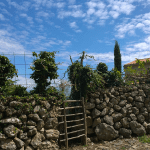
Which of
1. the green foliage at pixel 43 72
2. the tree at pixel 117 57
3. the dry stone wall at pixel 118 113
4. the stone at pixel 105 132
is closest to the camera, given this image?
the green foliage at pixel 43 72

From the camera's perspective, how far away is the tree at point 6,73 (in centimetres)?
433

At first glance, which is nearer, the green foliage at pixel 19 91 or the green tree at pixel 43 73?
the green foliage at pixel 19 91

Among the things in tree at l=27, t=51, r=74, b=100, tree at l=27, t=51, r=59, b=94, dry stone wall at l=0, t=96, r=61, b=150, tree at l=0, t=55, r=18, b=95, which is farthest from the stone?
tree at l=0, t=55, r=18, b=95

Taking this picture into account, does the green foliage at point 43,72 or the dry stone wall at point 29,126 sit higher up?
the green foliage at point 43,72

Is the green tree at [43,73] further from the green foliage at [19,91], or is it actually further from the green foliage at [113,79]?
the green foliage at [113,79]

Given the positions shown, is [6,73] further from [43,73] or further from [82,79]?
[82,79]

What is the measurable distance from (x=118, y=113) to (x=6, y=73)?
4303 millimetres

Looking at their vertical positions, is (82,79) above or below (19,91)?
above

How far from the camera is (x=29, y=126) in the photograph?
421cm

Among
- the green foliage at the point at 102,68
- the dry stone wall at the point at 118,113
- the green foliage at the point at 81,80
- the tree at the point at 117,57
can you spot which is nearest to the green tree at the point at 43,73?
the green foliage at the point at 81,80

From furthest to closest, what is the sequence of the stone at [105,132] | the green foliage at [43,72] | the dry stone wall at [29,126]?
1. the stone at [105,132]
2. the green foliage at [43,72]
3. the dry stone wall at [29,126]

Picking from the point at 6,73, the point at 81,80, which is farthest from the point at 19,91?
the point at 81,80

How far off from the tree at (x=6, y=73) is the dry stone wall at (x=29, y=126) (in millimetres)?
528

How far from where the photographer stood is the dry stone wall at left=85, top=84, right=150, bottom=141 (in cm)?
571
